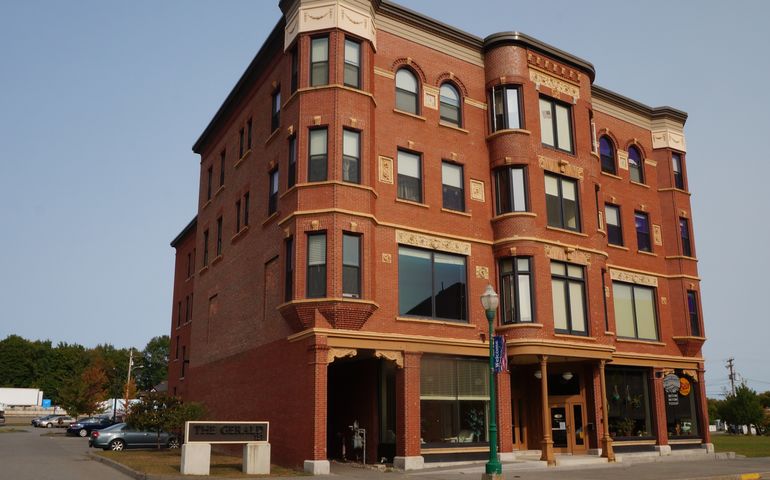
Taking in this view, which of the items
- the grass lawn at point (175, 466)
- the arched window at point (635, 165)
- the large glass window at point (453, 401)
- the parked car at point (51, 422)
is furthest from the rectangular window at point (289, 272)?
the parked car at point (51, 422)

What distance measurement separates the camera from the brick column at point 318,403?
21.0 metres

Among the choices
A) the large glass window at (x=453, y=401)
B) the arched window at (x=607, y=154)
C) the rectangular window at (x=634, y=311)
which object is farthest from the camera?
the arched window at (x=607, y=154)

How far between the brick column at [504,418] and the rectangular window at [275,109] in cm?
1378

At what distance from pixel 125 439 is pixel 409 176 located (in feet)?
71.1

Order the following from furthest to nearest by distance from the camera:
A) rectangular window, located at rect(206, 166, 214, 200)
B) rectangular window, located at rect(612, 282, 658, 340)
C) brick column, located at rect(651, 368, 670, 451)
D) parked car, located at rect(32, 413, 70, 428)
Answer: parked car, located at rect(32, 413, 70, 428) → rectangular window, located at rect(206, 166, 214, 200) → rectangular window, located at rect(612, 282, 658, 340) → brick column, located at rect(651, 368, 670, 451)

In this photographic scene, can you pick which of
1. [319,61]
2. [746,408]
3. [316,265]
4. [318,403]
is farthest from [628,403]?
[746,408]

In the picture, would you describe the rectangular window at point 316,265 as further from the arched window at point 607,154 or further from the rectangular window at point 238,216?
the arched window at point 607,154

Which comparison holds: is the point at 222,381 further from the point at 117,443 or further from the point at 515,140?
the point at 515,140

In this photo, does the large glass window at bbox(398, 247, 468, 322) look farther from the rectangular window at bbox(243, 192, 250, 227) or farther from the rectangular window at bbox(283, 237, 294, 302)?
the rectangular window at bbox(243, 192, 250, 227)

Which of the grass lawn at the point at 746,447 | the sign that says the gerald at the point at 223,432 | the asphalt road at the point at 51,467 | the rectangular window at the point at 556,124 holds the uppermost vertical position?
the rectangular window at the point at 556,124

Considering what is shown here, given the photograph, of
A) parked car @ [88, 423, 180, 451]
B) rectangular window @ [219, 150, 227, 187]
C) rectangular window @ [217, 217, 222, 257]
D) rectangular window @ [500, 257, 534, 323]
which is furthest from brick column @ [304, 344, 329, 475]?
parked car @ [88, 423, 180, 451]

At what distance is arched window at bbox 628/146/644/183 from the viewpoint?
34.8 metres

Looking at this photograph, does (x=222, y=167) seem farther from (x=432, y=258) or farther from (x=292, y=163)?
(x=432, y=258)

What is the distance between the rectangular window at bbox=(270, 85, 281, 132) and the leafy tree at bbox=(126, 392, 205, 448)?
12751 millimetres
